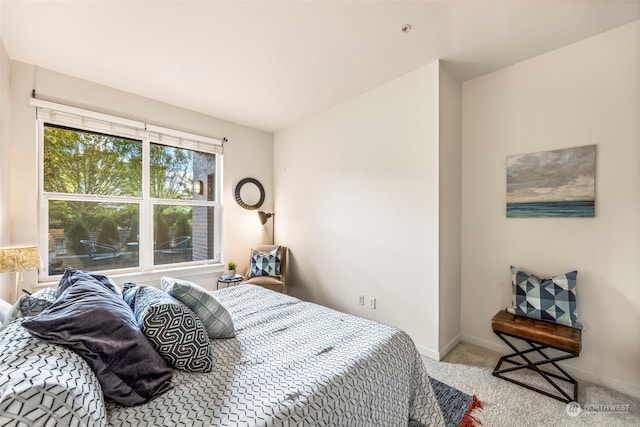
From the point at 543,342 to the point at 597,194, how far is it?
1.22 meters

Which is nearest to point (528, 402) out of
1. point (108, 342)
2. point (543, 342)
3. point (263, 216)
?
point (543, 342)

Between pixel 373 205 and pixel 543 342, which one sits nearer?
pixel 543 342

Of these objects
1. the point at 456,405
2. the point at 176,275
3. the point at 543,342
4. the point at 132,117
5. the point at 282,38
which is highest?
the point at 282,38

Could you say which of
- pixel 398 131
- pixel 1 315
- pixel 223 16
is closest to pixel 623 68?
pixel 398 131

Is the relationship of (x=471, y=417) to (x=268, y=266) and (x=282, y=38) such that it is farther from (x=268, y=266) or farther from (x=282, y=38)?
(x=282, y=38)

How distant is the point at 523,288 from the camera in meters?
2.25

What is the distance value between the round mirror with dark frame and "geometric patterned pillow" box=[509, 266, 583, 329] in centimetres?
323

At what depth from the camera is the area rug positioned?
1662 mm

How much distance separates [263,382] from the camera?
3.70 ft

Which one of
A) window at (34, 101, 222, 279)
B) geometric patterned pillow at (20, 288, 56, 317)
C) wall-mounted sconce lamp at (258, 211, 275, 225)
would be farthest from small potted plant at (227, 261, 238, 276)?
geometric patterned pillow at (20, 288, 56, 317)

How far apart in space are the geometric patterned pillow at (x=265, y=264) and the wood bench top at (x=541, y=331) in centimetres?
246

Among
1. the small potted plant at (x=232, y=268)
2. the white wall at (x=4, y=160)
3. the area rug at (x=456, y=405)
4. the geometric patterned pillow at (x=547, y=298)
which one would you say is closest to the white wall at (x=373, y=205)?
the area rug at (x=456, y=405)

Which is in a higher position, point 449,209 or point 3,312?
point 449,209

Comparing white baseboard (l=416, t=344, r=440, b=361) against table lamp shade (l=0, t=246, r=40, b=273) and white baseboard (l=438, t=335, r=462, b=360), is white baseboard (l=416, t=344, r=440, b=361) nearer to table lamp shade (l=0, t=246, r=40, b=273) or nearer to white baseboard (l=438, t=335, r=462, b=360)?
white baseboard (l=438, t=335, r=462, b=360)
